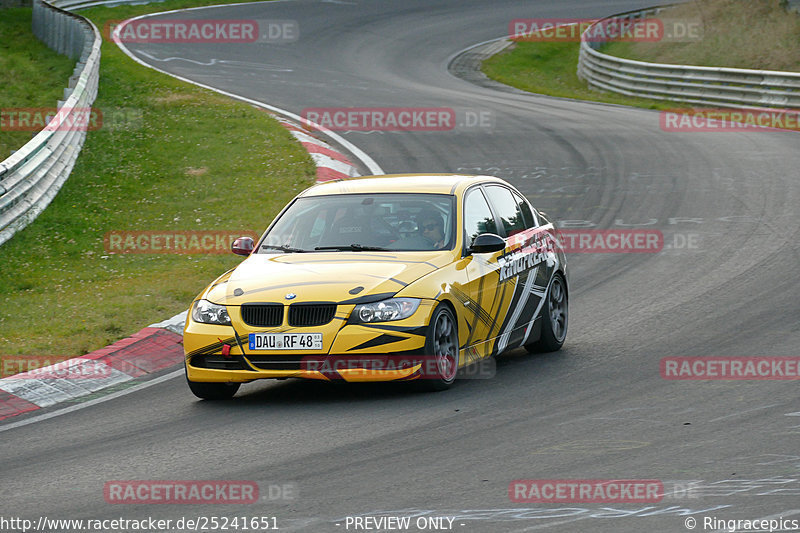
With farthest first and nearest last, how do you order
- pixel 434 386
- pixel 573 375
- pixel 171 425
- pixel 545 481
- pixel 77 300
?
pixel 77 300, pixel 573 375, pixel 434 386, pixel 171 425, pixel 545 481

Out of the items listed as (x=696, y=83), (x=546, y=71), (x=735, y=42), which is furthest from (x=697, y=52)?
(x=696, y=83)

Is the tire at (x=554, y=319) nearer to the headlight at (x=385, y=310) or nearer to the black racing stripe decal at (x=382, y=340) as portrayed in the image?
the headlight at (x=385, y=310)

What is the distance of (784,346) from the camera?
32.5ft

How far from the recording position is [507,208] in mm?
10688

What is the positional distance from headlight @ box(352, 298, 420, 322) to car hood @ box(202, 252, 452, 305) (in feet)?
0.18

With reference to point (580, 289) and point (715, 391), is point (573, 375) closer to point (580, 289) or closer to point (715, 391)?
point (715, 391)

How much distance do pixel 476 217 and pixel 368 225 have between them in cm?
93

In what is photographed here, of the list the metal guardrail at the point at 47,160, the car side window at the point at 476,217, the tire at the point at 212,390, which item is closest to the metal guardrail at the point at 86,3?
the metal guardrail at the point at 47,160

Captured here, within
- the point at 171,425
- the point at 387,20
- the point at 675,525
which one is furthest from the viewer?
the point at 387,20

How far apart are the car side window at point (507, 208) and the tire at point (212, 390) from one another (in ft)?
9.19

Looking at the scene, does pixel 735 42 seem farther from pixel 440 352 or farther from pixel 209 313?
pixel 209 313

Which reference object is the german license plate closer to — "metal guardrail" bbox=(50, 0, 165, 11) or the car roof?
the car roof

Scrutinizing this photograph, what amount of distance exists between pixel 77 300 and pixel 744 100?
1943 centimetres

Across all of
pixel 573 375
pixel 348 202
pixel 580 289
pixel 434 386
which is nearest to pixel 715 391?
pixel 573 375
